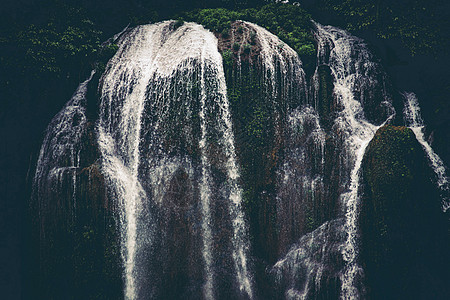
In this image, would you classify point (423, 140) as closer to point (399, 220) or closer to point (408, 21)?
point (399, 220)

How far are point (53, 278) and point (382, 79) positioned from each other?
13.8 meters

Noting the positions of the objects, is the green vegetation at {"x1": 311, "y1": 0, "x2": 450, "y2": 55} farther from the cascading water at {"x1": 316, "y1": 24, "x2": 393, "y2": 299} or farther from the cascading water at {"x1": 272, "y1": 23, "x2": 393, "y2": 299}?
the cascading water at {"x1": 272, "y1": 23, "x2": 393, "y2": 299}

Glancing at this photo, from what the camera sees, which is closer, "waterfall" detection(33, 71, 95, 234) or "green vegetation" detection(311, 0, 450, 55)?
"waterfall" detection(33, 71, 95, 234)

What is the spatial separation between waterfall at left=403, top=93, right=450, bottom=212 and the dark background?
0.37 m

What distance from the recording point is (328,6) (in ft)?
54.0

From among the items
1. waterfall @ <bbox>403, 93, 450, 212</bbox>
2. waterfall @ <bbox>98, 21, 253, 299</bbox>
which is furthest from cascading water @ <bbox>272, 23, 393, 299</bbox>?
waterfall @ <bbox>98, 21, 253, 299</bbox>

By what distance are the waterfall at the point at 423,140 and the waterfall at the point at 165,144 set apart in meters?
6.62

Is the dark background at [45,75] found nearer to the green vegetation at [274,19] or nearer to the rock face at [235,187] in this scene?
the rock face at [235,187]

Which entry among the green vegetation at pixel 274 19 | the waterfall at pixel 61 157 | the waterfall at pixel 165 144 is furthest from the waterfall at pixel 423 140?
the waterfall at pixel 61 157

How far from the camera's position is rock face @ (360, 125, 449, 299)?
10.9m

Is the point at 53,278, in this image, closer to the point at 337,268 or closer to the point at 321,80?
the point at 337,268

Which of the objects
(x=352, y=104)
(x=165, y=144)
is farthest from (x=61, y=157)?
(x=352, y=104)

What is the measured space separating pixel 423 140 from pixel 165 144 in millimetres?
9216

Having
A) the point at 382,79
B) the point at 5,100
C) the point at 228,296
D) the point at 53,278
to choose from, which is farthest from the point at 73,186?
the point at 382,79
